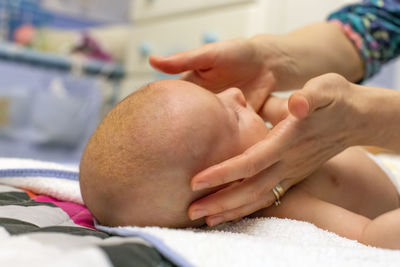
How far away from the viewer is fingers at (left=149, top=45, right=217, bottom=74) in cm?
85

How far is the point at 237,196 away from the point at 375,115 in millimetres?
310

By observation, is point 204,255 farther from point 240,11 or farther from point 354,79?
point 240,11

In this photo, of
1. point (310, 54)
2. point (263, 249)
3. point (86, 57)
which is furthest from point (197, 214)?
point (86, 57)

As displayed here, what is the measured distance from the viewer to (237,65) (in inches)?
36.2

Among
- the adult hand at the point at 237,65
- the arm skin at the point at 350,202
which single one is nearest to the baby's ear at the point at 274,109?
the adult hand at the point at 237,65

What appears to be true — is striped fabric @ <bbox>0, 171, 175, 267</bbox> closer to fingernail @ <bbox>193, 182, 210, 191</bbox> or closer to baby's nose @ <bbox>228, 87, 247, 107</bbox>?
fingernail @ <bbox>193, 182, 210, 191</bbox>

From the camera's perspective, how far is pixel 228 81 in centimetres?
95

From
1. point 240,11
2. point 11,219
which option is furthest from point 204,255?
point 240,11

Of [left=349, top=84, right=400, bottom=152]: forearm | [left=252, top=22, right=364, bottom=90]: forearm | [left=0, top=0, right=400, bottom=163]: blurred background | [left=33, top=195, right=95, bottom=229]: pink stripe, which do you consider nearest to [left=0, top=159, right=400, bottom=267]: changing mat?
[left=33, top=195, right=95, bottom=229]: pink stripe

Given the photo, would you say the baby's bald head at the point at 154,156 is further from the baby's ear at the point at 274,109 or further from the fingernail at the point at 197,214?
the baby's ear at the point at 274,109

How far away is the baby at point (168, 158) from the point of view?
62 cm

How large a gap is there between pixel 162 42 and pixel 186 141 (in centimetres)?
→ 162

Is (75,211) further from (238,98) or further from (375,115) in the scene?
(375,115)

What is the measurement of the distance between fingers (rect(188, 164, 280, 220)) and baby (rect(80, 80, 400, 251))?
0.7 inches
